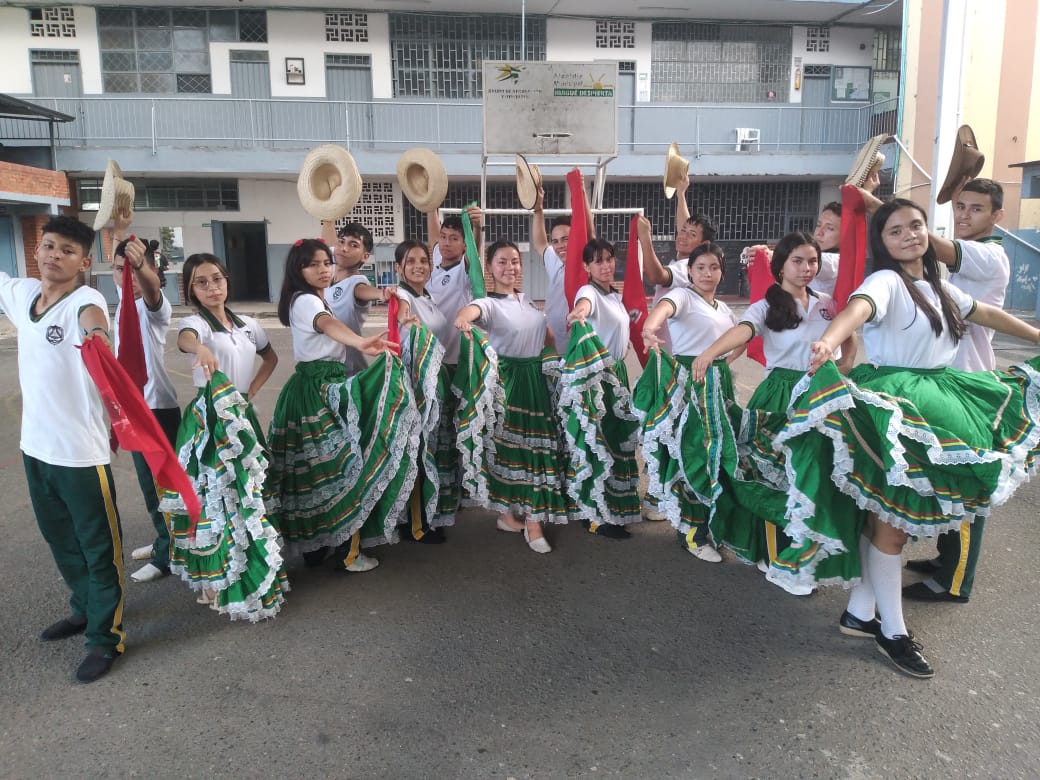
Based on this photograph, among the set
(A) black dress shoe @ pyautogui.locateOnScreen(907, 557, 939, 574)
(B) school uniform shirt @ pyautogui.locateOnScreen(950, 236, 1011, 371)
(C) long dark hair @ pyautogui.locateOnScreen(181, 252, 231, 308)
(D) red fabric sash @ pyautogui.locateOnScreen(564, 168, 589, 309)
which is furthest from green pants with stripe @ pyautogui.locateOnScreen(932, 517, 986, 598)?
(C) long dark hair @ pyautogui.locateOnScreen(181, 252, 231, 308)

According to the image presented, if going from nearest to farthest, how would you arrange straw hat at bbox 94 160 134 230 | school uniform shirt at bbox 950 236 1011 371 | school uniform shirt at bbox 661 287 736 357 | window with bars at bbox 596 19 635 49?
1. school uniform shirt at bbox 950 236 1011 371
2. straw hat at bbox 94 160 134 230
3. school uniform shirt at bbox 661 287 736 357
4. window with bars at bbox 596 19 635 49

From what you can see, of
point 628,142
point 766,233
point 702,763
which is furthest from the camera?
point 766,233

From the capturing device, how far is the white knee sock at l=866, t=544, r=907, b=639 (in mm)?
2967

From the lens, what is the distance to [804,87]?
17797 millimetres

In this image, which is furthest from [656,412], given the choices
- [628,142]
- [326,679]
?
[628,142]

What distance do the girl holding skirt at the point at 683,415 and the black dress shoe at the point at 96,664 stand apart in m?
2.38

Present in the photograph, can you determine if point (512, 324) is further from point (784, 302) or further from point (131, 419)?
point (131, 419)

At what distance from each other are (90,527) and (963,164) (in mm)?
4341

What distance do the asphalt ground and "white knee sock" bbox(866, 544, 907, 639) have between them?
0.14 metres

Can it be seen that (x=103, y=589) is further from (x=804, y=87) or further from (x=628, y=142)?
(x=804, y=87)

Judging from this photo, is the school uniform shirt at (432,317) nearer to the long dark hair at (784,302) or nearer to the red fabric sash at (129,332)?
the red fabric sash at (129,332)

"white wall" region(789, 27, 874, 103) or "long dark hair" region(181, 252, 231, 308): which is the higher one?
"white wall" region(789, 27, 874, 103)

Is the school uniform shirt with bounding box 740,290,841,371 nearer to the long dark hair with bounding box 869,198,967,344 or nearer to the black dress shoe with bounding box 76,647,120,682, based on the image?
the long dark hair with bounding box 869,198,967,344

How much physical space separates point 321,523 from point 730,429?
79.5 inches
